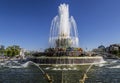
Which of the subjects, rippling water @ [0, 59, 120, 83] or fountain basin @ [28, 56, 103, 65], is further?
fountain basin @ [28, 56, 103, 65]

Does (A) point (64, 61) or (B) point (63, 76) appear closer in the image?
(B) point (63, 76)

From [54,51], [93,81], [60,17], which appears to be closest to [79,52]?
[54,51]

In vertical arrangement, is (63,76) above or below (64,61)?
below

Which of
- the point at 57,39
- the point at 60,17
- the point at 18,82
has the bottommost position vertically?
the point at 18,82

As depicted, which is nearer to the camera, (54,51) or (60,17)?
(54,51)

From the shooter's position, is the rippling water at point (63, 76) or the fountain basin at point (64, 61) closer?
the rippling water at point (63, 76)

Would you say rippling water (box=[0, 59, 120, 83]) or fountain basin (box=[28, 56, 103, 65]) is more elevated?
fountain basin (box=[28, 56, 103, 65])

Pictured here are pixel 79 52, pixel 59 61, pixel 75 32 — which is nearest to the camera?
pixel 59 61

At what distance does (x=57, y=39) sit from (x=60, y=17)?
11220mm

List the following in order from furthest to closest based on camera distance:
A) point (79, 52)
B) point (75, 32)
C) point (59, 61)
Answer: point (75, 32)
point (79, 52)
point (59, 61)

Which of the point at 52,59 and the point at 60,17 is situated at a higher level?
the point at 60,17

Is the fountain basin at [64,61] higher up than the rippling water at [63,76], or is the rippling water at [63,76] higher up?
the fountain basin at [64,61]

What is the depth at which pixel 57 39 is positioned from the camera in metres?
113

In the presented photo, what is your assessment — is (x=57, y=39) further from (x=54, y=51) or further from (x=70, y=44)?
(x=54, y=51)
